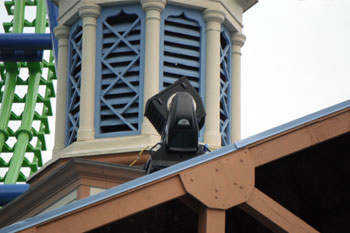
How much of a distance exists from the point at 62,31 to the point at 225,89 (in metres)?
3.32

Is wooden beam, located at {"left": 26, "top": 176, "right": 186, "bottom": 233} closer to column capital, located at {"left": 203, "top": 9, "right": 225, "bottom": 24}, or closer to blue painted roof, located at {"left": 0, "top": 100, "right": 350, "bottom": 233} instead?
blue painted roof, located at {"left": 0, "top": 100, "right": 350, "bottom": 233}

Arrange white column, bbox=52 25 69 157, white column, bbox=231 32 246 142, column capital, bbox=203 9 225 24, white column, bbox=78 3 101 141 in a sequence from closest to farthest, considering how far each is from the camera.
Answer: white column, bbox=78 3 101 141
column capital, bbox=203 9 225 24
white column, bbox=52 25 69 157
white column, bbox=231 32 246 142

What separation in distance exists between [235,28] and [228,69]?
2.61ft

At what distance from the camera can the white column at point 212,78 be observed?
2091cm

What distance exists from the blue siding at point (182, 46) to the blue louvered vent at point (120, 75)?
47 cm

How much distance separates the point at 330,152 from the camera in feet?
41.9

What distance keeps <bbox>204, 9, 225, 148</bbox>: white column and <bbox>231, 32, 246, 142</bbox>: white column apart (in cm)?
91

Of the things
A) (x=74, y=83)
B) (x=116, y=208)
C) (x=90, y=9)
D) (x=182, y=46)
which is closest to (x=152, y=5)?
(x=182, y=46)

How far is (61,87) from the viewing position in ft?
72.3

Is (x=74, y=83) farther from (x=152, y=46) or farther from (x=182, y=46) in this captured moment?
(x=182, y=46)

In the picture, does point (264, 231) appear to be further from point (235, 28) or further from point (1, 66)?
point (1, 66)

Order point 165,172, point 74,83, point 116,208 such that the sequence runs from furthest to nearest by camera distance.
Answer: point 74,83 < point 165,172 < point 116,208

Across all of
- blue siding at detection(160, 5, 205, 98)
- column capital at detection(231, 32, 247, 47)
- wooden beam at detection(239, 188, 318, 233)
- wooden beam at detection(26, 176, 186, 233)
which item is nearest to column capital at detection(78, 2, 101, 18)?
blue siding at detection(160, 5, 205, 98)

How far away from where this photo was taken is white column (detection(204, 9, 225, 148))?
20.9m
